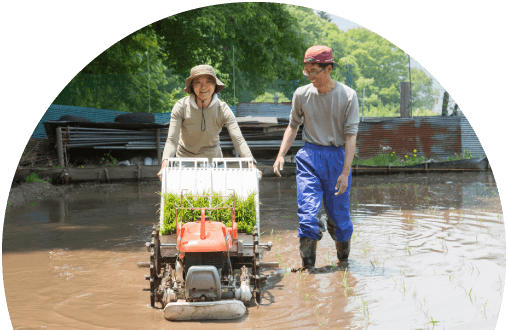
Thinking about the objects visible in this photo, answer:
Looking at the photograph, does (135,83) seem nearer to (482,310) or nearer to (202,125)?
(202,125)

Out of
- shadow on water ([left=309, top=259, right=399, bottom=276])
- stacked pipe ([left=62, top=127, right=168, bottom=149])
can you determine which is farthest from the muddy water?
stacked pipe ([left=62, top=127, right=168, bottom=149])

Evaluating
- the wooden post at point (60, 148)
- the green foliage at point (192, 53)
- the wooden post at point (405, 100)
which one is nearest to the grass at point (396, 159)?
the wooden post at point (405, 100)

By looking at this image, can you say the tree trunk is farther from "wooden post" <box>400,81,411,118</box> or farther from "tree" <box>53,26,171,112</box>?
"tree" <box>53,26,171,112</box>

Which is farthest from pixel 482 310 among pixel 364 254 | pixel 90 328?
pixel 90 328

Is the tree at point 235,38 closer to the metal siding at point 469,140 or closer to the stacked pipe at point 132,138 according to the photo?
the stacked pipe at point 132,138

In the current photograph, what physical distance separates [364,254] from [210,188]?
2340 mm

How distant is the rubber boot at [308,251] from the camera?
221 inches

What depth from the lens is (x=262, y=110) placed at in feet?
70.7

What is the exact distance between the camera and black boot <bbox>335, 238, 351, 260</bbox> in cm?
604

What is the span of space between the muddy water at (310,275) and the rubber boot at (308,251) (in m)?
0.15

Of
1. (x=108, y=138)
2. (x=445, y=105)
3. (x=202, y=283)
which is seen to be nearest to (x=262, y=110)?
(x=108, y=138)

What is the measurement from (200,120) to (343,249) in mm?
2274

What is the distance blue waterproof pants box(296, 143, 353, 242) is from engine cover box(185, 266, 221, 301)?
1582 millimetres

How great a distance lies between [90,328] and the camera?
13.7ft
